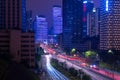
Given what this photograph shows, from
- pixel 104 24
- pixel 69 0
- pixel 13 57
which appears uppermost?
pixel 69 0

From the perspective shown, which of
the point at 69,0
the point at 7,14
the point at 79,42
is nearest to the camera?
the point at 7,14

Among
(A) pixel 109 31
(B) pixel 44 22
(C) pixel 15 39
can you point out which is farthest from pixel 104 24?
(B) pixel 44 22

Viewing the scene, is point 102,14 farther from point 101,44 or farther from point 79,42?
point 79,42

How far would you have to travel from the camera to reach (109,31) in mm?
→ 97125

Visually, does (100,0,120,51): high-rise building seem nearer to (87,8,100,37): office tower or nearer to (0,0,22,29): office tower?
(87,8,100,37): office tower

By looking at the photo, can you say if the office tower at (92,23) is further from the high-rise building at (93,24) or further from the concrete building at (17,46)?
the concrete building at (17,46)

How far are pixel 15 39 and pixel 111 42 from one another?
48.0 meters

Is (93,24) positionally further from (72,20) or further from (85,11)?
(85,11)

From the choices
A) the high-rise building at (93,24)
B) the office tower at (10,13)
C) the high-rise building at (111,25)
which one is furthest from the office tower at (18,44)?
the high-rise building at (93,24)

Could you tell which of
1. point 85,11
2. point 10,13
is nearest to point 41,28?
point 85,11

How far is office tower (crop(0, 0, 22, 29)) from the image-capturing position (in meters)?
66.2

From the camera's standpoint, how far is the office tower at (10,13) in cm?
6619

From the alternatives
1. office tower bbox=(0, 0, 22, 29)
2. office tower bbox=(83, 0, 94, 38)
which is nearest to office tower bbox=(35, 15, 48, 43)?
office tower bbox=(83, 0, 94, 38)

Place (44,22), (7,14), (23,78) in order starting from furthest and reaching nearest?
(44,22) < (7,14) < (23,78)
